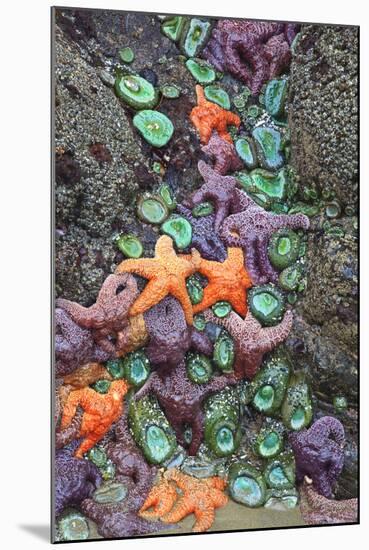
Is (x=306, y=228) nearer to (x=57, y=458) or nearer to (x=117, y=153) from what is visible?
(x=117, y=153)

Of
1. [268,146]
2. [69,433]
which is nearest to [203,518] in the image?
[69,433]

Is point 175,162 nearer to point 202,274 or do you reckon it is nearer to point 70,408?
point 202,274

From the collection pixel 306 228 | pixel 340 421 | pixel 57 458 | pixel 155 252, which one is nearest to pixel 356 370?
pixel 340 421

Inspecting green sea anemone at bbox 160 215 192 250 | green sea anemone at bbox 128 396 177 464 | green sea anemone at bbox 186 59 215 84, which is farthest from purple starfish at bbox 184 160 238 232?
green sea anemone at bbox 128 396 177 464

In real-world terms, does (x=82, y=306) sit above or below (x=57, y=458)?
above

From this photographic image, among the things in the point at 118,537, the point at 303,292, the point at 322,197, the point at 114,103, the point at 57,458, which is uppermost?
the point at 114,103

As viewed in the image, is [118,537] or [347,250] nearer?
[118,537]
